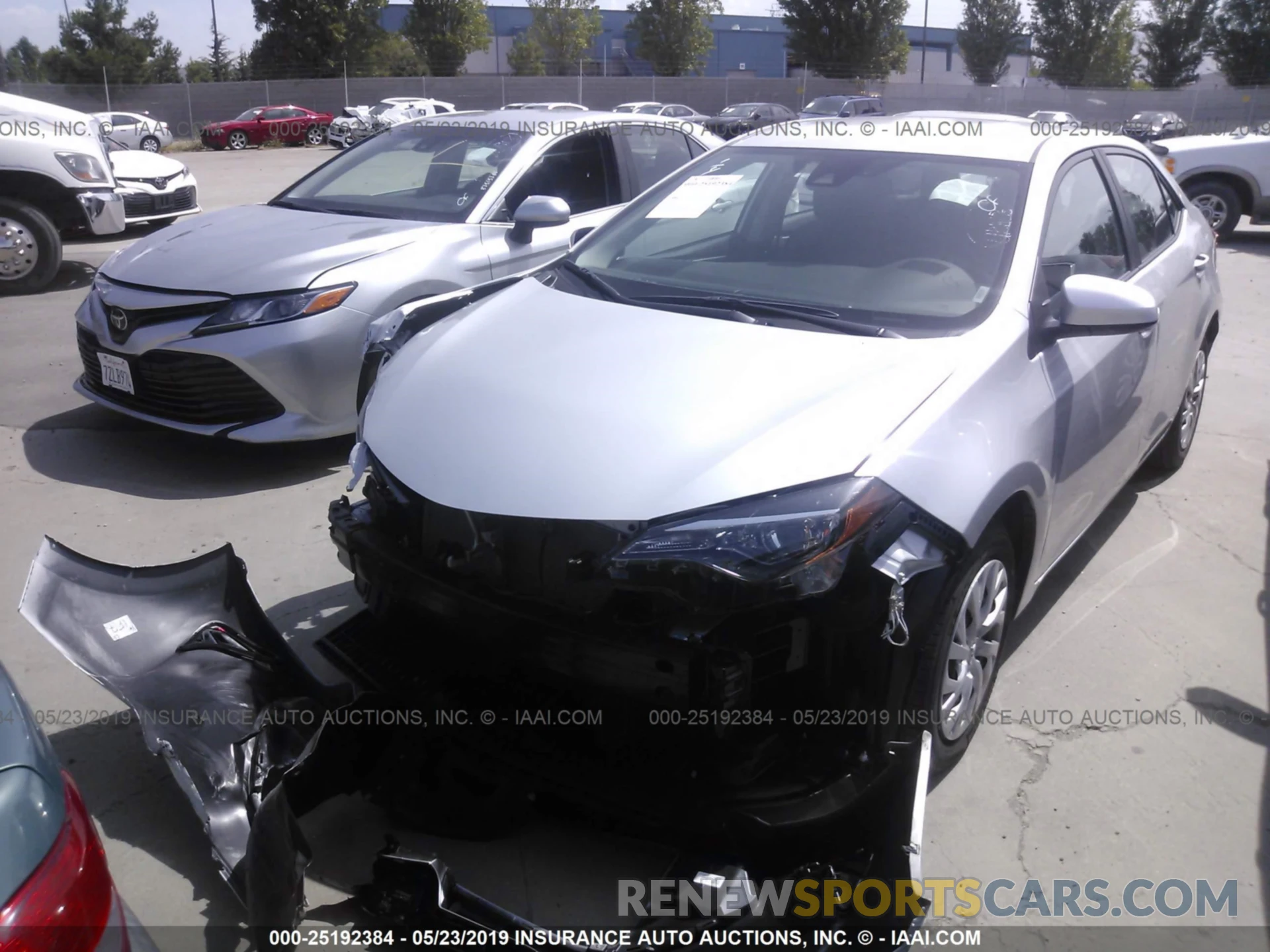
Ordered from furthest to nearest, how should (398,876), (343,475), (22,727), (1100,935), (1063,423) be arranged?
(343,475), (1063,423), (1100,935), (398,876), (22,727)

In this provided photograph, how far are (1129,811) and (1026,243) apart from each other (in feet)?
5.51

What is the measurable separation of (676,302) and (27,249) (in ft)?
25.3

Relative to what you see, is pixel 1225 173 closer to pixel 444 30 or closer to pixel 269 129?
pixel 269 129

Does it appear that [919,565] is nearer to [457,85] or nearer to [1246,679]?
[1246,679]

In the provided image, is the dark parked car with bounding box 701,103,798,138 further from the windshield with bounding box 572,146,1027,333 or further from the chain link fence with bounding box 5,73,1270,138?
the windshield with bounding box 572,146,1027,333

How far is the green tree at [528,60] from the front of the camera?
4912 centimetres

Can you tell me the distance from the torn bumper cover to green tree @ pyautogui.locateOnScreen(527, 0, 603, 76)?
165 feet

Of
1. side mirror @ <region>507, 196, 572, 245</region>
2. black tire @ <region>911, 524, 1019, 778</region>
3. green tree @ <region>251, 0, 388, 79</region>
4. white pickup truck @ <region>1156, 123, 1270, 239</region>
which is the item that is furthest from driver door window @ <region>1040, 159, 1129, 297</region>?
green tree @ <region>251, 0, 388, 79</region>

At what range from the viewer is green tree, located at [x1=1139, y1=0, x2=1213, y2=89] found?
44.5m

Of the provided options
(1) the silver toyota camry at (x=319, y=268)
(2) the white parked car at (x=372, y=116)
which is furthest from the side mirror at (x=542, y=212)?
(2) the white parked car at (x=372, y=116)

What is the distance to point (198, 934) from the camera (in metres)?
2.42

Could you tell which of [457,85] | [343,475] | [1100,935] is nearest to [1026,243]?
[1100,935]

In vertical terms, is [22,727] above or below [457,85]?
below

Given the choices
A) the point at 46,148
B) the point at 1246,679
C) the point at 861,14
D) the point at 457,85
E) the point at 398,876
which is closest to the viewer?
the point at 398,876
